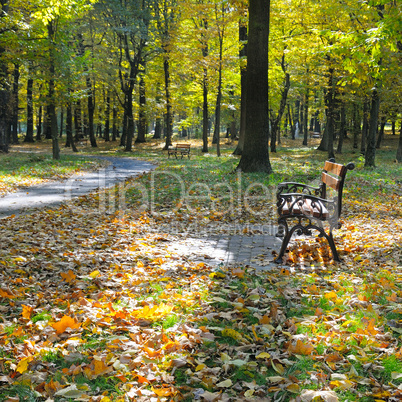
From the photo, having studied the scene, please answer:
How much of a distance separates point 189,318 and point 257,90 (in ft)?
31.7

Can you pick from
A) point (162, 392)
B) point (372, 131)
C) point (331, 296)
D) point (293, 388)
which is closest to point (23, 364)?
point (162, 392)

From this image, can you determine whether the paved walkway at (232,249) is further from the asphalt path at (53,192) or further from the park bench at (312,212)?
the asphalt path at (53,192)

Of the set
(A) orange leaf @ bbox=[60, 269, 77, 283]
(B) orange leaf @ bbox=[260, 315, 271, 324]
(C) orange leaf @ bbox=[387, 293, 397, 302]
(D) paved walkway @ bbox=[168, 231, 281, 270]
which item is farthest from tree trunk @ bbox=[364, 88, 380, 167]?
(A) orange leaf @ bbox=[60, 269, 77, 283]

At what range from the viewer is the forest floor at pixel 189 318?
2.47 m

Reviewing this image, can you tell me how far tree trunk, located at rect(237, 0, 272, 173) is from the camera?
11273 mm

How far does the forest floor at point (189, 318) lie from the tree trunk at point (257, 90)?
5.66m

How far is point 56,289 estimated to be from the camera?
12.9 feet

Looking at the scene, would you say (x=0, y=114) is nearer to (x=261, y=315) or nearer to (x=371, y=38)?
(x=371, y=38)

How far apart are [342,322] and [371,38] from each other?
6071mm

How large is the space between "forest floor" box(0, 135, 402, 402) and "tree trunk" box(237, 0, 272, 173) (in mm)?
5661

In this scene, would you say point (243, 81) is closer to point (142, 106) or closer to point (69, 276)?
point (142, 106)

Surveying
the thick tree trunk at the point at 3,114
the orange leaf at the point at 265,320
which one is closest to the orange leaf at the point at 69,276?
the orange leaf at the point at 265,320

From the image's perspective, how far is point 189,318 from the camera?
11.1 feet

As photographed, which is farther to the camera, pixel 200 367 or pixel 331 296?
pixel 331 296
